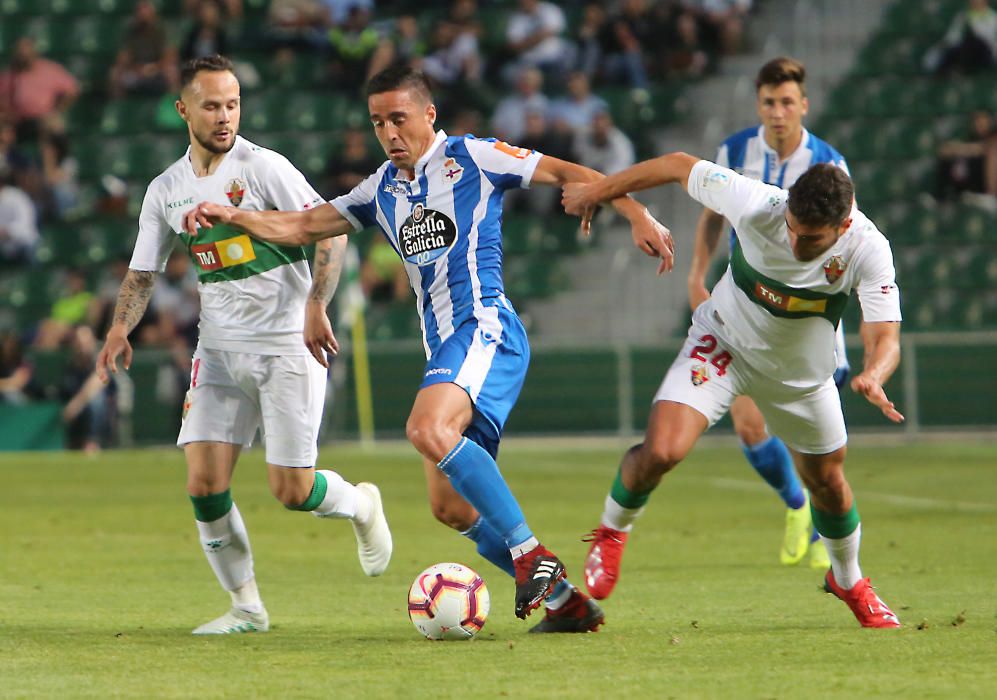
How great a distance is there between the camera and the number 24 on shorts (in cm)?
712

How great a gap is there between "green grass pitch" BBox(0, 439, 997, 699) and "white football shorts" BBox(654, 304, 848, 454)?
819 mm

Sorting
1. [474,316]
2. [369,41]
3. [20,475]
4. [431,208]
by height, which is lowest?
[20,475]

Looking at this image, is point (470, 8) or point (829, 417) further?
point (470, 8)

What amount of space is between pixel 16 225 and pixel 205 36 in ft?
12.5

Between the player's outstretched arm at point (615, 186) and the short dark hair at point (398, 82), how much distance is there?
84cm

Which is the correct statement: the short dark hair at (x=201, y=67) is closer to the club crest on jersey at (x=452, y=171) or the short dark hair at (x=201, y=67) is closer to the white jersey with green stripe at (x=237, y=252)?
the white jersey with green stripe at (x=237, y=252)

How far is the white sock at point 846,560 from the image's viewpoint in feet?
22.8

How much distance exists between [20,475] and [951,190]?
12163 millimetres

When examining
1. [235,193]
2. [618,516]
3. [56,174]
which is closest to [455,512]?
[618,516]

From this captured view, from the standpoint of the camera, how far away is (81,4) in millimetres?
25078

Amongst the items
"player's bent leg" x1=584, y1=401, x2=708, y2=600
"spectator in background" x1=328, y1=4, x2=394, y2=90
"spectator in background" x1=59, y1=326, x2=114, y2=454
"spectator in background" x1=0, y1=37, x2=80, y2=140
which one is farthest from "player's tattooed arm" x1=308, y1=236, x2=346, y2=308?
"spectator in background" x1=0, y1=37, x2=80, y2=140

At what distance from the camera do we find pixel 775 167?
924 centimetres

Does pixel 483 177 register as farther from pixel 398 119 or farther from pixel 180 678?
pixel 180 678

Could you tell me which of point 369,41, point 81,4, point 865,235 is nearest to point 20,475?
point 369,41
